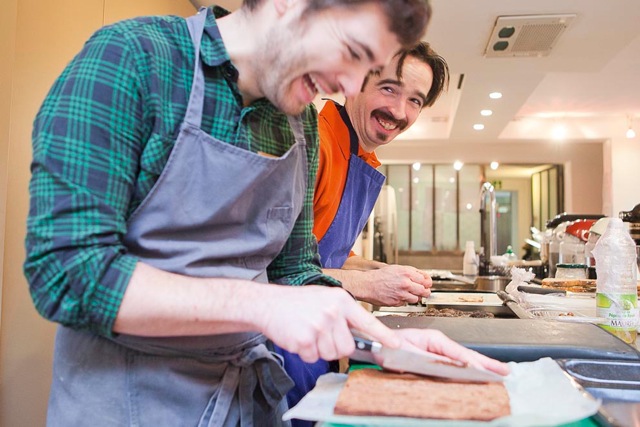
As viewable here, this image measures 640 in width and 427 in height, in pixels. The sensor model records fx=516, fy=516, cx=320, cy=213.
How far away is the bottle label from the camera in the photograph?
3.70 ft

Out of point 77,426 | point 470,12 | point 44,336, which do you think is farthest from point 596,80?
point 77,426

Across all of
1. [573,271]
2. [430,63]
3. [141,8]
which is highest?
[141,8]

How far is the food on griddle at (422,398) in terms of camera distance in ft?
1.91

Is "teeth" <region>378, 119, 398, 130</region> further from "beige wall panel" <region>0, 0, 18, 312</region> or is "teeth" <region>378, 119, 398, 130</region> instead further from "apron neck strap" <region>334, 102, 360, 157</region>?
"beige wall panel" <region>0, 0, 18, 312</region>

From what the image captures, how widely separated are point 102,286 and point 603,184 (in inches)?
310

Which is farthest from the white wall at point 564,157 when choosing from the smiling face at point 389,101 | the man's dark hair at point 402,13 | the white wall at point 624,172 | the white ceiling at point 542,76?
the man's dark hair at point 402,13

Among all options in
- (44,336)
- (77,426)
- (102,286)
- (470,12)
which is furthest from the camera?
(470,12)

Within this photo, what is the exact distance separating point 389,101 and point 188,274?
110 cm

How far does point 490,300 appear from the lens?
1.67 meters

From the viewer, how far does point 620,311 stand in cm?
114

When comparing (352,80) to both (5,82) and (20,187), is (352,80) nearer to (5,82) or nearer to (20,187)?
(5,82)

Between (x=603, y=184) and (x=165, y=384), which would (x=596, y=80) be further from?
(x=165, y=384)

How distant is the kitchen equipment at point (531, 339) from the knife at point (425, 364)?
0.11 metres

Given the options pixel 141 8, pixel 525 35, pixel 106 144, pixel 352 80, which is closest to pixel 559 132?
pixel 525 35
